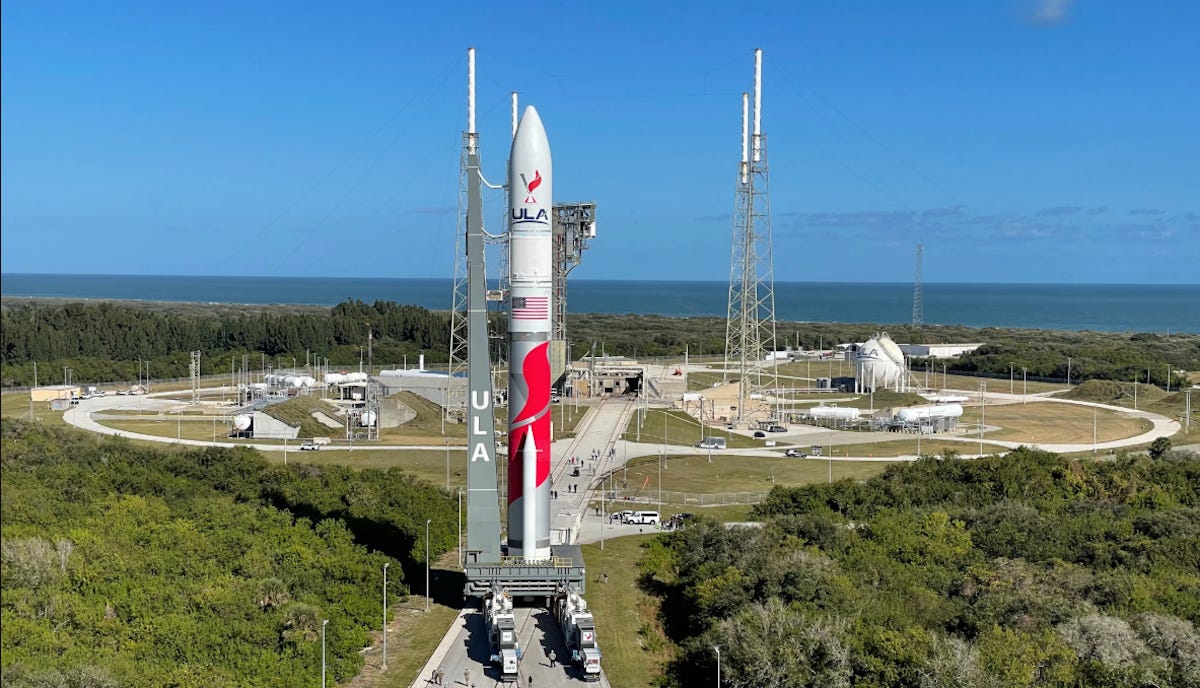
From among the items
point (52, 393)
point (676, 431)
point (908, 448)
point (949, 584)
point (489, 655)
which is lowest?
point (489, 655)

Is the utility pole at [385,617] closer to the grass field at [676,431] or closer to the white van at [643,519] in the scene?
the white van at [643,519]

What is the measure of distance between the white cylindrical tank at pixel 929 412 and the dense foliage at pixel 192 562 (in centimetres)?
4891

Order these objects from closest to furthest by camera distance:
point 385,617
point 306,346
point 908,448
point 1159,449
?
1. point 385,617
2. point 1159,449
3. point 908,448
4. point 306,346

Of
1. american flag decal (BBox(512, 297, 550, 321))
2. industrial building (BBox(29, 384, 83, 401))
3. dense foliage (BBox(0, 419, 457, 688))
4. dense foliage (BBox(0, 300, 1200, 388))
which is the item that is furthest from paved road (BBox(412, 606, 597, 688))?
industrial building (BBox(29, 384, 83, 401))

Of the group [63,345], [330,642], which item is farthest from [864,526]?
[63,345]

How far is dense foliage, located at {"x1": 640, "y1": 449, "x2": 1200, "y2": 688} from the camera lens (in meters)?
32.6

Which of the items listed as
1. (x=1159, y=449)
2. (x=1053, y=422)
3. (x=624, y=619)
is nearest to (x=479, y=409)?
(x=624, y=619)

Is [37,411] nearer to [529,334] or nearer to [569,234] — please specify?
[569,234]

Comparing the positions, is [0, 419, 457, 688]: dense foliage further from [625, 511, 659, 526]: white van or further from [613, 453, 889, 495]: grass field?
[613, 453, 889, 495]: grass field

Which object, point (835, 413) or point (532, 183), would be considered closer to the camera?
point (532, 183)

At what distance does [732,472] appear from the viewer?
72750 mm

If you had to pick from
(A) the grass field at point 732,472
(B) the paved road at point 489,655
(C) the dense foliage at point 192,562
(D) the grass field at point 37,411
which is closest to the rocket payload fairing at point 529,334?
(B) the paved road at point 489,655

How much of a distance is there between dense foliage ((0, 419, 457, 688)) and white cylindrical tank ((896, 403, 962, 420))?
1926 inches

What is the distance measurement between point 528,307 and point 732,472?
34.4 meters
